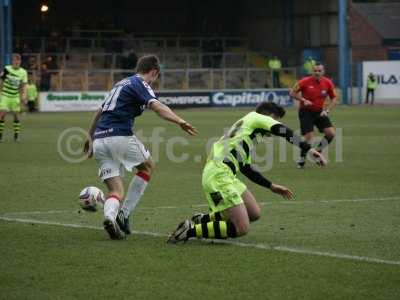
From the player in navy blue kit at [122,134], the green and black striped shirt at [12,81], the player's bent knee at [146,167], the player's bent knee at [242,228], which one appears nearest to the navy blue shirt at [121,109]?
the player in navy blue kit at [122,134]

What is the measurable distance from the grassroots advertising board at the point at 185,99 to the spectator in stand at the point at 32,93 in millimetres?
501

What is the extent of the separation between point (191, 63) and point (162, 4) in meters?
6.23

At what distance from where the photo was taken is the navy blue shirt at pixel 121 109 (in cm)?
1058

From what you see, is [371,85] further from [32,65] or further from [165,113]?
[165,113]

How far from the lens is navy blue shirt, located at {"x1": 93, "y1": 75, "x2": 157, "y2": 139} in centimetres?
1058

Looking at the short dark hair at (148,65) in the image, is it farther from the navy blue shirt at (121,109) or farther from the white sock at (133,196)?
the white sock at (133,196)

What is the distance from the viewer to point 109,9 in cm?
5962

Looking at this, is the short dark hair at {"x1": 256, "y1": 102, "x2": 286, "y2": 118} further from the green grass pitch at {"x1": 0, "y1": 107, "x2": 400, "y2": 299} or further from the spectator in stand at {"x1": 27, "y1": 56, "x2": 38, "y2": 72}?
the spectator in stand at {"x1": 27, "y1": 56, "x2": 38, "y2": 72}

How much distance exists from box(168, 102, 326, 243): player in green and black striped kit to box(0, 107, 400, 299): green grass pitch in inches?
6.3

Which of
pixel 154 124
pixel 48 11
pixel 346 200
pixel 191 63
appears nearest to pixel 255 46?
pixel 191 63

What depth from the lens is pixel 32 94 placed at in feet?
151

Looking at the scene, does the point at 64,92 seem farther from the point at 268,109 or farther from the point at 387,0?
the point at 268,109

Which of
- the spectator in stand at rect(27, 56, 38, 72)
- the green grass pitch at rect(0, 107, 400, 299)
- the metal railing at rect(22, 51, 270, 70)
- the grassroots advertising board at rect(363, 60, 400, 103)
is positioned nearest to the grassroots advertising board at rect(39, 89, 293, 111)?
the spectator in stand at rect(27, 56, 38, 72)

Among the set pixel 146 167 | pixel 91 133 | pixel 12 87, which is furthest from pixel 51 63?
pixel 146 167
